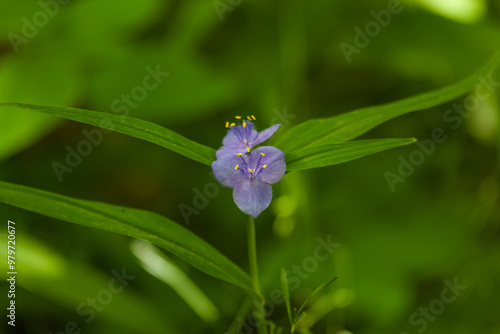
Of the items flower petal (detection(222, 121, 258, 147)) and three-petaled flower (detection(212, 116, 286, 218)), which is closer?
three-petaled flower (detection(212, 116, 286, 218))

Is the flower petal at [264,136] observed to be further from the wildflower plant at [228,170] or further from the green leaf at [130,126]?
the green leaf at [130,126]

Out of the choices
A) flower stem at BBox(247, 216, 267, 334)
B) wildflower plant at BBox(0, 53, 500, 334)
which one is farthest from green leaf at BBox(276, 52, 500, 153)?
flower stem at BBox(247, 216, 267, 334)

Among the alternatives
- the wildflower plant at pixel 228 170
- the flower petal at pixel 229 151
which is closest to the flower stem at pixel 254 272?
the wildflower plant at pixel 228 170

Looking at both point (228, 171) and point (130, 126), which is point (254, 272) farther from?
point (130, 126)

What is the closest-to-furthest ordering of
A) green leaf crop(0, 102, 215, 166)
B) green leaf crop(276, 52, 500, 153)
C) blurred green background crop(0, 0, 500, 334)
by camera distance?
green leaf crop(0, 102, 215, 166) → green leaf crop(276, 52, 500, 153) → blurred green background crop(0, 0, 500, 334)

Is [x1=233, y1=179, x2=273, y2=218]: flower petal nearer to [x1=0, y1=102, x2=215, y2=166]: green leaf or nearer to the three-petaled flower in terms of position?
the three-petaled flower

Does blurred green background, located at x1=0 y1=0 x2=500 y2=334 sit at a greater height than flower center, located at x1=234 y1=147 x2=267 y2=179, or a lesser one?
greater

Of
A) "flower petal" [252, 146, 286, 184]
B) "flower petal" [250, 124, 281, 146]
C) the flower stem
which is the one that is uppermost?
"flower petal" [250, 124, 281, 146]

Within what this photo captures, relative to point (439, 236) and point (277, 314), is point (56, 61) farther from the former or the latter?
point (439, 236)

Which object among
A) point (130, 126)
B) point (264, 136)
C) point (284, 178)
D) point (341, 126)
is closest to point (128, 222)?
point (130, 126)
